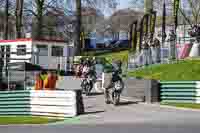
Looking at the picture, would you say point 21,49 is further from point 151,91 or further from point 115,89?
point 115,89

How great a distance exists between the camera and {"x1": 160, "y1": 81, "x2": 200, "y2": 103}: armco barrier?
915 inches

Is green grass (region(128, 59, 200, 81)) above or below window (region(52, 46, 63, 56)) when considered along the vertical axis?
below

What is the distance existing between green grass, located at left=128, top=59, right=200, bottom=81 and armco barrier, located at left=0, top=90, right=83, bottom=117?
29.2 ft

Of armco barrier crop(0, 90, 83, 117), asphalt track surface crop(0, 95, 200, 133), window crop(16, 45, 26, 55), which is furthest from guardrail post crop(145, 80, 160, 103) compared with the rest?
window crop(16, 45, 26, 55)

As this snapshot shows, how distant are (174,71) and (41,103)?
1074cm

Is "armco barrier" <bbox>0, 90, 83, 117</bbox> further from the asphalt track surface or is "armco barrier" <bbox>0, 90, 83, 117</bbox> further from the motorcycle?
the motorcycle

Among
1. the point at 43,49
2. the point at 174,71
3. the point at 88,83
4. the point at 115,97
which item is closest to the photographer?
the point at 115,97

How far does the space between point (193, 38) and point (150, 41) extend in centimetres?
294

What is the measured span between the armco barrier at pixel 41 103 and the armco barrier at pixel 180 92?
180 inches

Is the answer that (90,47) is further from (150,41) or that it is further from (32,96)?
(32,96)

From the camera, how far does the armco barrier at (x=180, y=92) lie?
23.2 metres

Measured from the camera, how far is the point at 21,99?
22422 mm

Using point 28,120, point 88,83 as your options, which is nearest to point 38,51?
point 88,83

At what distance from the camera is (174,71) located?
3038cm
